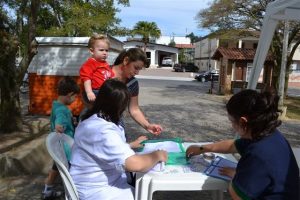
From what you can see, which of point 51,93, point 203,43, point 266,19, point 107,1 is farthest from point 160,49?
point 266,19

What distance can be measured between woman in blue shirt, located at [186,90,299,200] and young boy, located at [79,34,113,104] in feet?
5.59

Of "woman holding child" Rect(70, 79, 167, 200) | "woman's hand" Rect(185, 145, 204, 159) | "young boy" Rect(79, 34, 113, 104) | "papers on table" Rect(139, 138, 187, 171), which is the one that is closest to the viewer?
"woman holding child" Rect(70, 79, 167, 200)

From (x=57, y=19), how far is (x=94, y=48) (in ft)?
50.6

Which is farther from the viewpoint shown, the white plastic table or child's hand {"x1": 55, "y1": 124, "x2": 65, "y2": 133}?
child's hand {"x1": 55, "y1": 124, "x2": 65, "y2": 133}

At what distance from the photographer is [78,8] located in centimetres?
1603

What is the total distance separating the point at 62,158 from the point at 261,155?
4.61ft

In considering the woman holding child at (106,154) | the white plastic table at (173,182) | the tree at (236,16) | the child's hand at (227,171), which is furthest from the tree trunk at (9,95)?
the tree at (236,16)

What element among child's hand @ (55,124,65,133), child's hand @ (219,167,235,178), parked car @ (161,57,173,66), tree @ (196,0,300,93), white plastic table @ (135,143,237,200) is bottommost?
parked car @ (161,57,173,66)

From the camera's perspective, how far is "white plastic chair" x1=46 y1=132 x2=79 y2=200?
2.39 m

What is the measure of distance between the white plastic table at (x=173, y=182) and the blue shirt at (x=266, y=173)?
353 millimetres

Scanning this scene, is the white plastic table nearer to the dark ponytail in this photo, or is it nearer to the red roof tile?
the dark ponytail

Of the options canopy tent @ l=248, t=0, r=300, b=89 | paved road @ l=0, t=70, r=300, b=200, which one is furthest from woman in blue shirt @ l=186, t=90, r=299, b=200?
paved road @ l=0, t=70, r=300, b=200

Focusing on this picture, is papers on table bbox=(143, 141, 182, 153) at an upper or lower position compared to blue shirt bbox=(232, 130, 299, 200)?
lower

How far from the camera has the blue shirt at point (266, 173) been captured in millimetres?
1929
